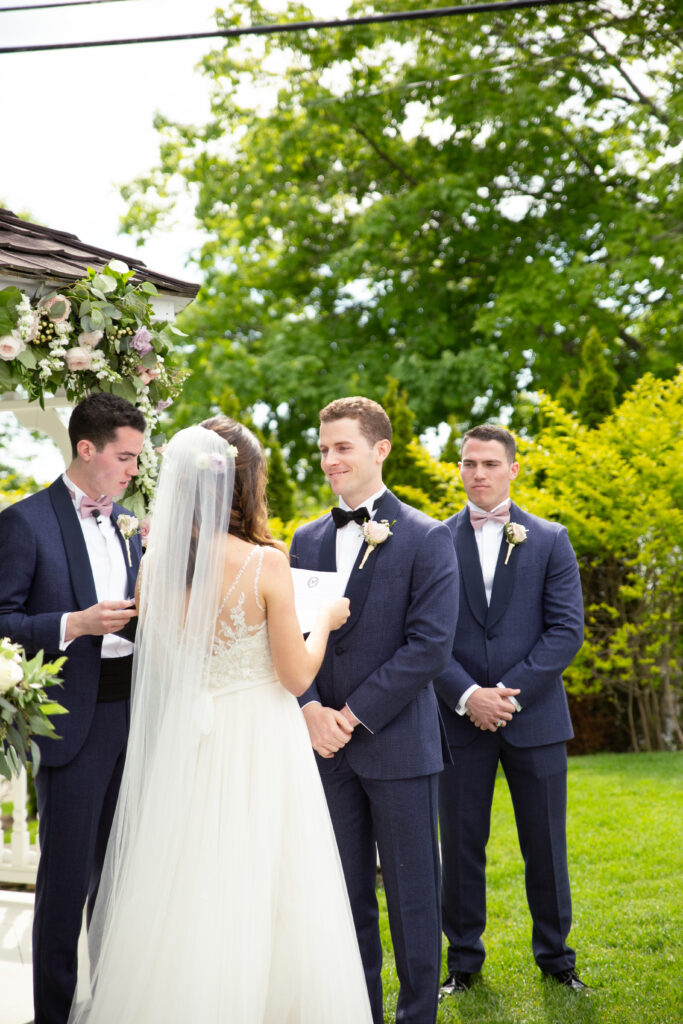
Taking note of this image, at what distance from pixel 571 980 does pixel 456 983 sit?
51 cm

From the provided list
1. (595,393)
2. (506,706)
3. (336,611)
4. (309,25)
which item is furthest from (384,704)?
(595,393)

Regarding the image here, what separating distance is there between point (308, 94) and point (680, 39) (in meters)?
5.38

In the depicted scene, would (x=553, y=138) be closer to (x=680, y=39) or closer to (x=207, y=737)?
(x=680, y=39)

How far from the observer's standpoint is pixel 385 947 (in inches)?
205

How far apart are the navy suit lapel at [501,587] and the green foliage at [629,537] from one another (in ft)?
14.3

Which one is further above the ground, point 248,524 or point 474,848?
point 248,524

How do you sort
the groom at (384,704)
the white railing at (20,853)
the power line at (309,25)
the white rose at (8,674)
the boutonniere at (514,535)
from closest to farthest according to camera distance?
the white rose at (8,674) < the groom at (384,704) < the boutonniere at (514,535) < the power line at (309,25) < the white railing at (20,853)

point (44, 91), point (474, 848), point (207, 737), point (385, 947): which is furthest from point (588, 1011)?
point (44, 91)

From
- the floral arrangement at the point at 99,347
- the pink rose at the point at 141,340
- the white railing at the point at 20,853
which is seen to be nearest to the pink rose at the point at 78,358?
the floral arrangement at the point at 99,347

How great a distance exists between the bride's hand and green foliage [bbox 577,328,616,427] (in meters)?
7.81

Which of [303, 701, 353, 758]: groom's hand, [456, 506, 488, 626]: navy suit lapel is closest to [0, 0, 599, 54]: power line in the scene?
[456, 506, 488, 626]: navy suit lapel

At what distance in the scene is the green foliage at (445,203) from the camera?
523 inches

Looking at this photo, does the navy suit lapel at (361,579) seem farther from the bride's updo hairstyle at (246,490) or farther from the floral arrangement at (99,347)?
the floral arrangement at (99,347)

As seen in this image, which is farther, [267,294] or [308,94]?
[267,294]
